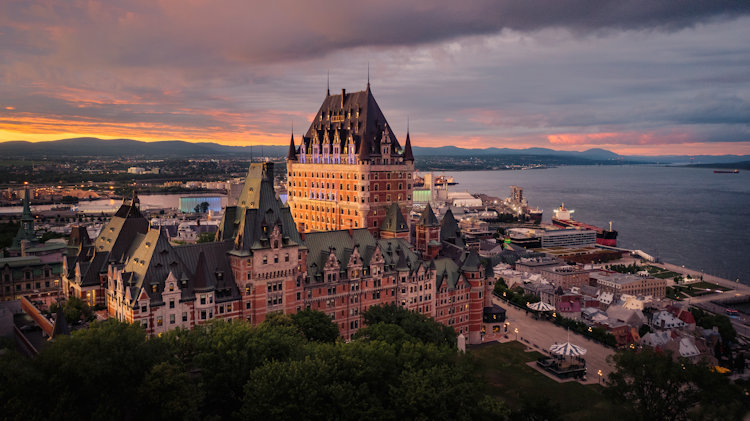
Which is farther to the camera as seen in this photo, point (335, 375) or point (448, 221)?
point (448, 221)

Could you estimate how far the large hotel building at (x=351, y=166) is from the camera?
117938 millimetres

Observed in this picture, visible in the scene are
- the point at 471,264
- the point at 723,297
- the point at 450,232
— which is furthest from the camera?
the point at 723,297

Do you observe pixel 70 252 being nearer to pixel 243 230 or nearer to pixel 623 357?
Answer: pixel 243 230

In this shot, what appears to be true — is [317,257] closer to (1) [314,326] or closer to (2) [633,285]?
(1) [314,326]

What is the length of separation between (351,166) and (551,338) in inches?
2177

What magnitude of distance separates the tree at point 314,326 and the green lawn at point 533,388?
24431 millimetres

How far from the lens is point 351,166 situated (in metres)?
118

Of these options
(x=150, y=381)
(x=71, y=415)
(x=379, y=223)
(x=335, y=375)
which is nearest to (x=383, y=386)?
(x=335, y=375)

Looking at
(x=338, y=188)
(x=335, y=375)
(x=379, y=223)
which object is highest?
(x=338, y=188)

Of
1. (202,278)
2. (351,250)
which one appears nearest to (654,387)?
(351,250)

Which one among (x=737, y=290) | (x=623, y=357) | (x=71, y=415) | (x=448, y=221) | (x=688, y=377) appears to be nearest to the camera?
(x=71, y=415)

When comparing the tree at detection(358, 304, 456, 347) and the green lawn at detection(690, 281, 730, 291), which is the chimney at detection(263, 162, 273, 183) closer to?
the tree at detection(358, 304, 456, 347)

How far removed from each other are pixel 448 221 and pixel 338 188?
2559 centimetres

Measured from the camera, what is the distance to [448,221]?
121 meters
